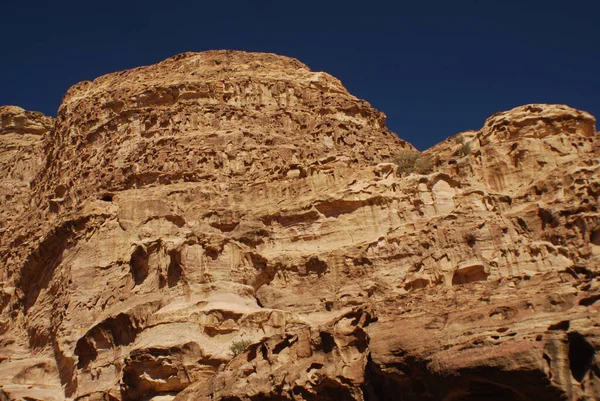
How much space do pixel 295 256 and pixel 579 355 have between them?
17074 millimetres

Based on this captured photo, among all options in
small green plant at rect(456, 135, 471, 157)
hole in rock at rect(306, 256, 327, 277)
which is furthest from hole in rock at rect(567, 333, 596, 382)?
small green plant at rect(456, 135, 471, 157)

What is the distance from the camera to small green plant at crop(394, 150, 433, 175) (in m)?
39.1

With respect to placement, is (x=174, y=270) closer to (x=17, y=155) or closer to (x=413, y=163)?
(x=413, y=163)

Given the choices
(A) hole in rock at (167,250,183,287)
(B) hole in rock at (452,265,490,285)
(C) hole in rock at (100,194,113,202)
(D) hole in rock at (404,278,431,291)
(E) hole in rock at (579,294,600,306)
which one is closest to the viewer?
(E) hole in rock at (579,294,600,306)

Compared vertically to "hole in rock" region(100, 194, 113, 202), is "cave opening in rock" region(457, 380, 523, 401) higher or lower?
lower

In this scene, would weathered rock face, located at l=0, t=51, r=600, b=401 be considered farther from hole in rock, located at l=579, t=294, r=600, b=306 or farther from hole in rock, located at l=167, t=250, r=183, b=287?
hole in rock, located at l=167, t=250, r=183, b=287

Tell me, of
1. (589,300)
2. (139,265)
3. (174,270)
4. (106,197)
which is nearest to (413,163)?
(174,270)

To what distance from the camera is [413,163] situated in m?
40.6

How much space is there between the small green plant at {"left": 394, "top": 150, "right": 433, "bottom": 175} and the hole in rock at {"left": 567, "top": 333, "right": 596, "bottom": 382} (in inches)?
825

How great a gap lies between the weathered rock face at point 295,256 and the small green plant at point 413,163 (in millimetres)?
1682

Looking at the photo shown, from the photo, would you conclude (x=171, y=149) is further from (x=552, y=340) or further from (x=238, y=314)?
(x=552, y=340)

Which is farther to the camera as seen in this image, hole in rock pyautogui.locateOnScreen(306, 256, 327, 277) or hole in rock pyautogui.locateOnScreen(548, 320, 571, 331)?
hole in rock pyautogui.locateOnScreen(306, 256, 327, 277)

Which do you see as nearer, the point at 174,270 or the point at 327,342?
the point at 327,342

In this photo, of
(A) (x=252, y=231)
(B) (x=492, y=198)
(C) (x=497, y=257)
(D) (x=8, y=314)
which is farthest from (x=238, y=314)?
(D) (x=8, y=314)
